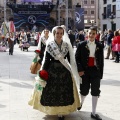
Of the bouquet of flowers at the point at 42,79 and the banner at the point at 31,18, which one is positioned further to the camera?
the banner at the point at 31,18

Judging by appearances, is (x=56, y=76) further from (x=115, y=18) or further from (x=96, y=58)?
(x=115, y=18)

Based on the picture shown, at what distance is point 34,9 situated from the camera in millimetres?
49531

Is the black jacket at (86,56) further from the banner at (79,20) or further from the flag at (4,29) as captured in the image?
the banner at (79,20)

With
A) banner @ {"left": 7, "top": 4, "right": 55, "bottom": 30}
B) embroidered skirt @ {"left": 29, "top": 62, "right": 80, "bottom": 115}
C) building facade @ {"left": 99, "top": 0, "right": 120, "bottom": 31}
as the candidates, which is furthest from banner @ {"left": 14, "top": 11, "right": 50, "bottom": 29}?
embroidered skirt @ {"left": 29, "top": 62, "right": 80, "bottom": 115}

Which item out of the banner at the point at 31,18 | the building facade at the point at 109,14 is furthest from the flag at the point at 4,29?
the banner at the point at 31,18

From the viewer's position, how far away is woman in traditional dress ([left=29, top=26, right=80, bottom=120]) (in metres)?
5.70

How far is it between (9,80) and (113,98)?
353 cm

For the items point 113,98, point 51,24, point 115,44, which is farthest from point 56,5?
point 113,98

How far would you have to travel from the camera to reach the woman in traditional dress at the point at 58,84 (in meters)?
5.70

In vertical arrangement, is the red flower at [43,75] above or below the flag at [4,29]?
below

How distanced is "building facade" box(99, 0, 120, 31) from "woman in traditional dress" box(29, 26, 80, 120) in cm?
4145

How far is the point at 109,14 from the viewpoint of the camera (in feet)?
167

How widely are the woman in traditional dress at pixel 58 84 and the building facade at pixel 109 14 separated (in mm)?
41451

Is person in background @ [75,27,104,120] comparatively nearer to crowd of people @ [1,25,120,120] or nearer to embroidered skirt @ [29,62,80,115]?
crowd of people @ [1,25,120,120]
